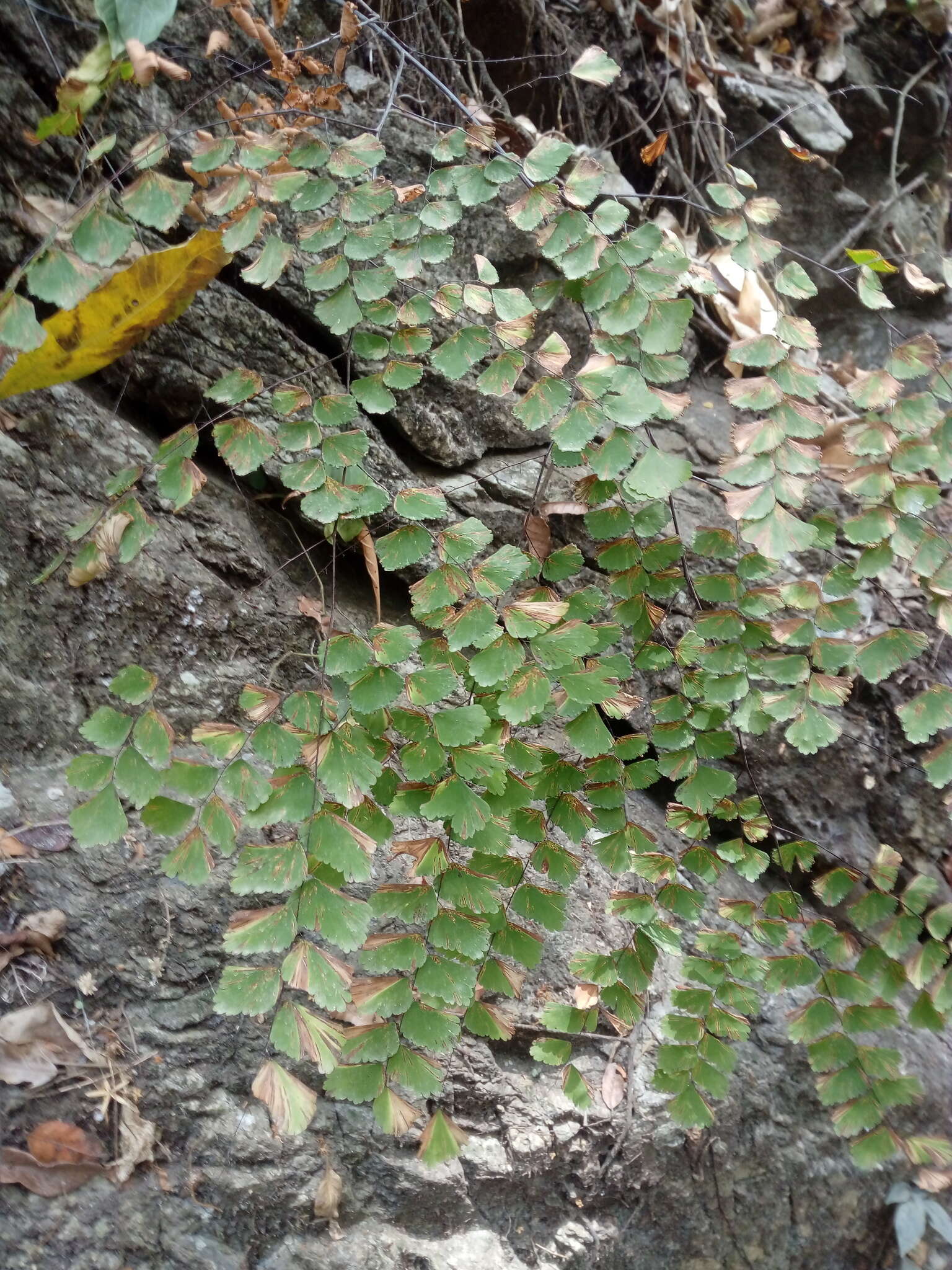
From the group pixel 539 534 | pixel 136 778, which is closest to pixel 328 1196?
pixel 136 778

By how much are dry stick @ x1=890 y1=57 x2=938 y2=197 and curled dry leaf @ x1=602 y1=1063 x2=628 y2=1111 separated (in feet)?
8.27

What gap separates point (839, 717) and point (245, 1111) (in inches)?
54.8

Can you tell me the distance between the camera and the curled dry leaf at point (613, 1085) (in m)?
1.34

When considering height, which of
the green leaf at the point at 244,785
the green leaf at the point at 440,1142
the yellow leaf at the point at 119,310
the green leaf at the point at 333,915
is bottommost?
the green leaf at the point at 440,1142

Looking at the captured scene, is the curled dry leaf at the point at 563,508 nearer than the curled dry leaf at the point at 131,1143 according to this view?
No

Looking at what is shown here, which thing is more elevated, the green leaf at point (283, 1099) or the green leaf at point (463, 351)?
the green leaf at point (463, 351)

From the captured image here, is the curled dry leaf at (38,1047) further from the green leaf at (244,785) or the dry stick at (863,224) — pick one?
the dry stick at (863,224)

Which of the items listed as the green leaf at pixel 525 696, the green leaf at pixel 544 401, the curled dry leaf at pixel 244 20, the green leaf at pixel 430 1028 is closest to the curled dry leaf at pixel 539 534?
the green leaf at pixel 544 401

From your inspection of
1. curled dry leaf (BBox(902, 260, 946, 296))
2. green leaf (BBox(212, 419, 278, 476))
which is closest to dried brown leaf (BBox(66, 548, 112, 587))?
green leaf (BBox(212, 419, 278, 476))

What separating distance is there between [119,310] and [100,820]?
0.70 metres

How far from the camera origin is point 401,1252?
1.13 metres

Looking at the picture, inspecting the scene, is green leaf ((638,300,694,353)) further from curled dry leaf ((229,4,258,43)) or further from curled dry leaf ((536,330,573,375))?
curled dry leaf ((229,4,258,43))

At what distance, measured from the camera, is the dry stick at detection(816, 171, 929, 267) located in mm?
2268

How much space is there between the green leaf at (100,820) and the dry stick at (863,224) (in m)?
2.36
